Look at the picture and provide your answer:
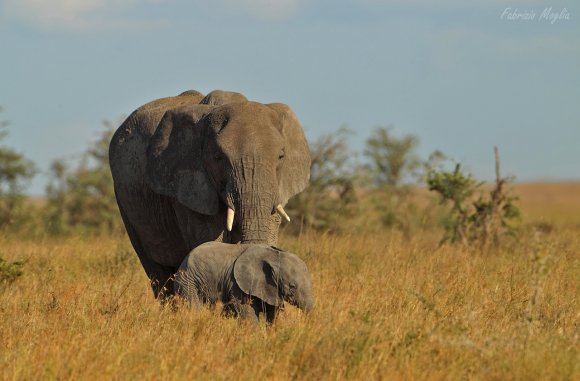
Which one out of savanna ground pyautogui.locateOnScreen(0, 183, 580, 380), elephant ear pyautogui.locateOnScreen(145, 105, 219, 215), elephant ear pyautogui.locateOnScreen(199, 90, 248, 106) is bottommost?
savanna ground pyautogui.locateOnScreen(0, 183, 580, 380)

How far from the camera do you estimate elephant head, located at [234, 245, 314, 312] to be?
8336 mm

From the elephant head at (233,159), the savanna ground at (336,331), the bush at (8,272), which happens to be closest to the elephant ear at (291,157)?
the elephant head at (233,159)

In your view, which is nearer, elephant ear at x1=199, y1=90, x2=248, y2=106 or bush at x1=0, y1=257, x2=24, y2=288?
elephant ear at x1=199, y1=90, x2=248, y2=106

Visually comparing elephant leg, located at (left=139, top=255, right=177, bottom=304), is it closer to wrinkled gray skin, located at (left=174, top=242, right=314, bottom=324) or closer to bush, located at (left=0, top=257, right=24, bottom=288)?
bush, located at (left=0, top=257, right=24, bottom=288)

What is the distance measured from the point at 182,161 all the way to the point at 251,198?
1048mm

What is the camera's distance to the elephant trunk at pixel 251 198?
8.91 meters

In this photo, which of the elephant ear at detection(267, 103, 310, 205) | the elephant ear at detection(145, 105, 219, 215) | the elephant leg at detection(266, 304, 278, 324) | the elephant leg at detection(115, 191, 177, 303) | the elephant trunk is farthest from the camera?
the elephant leg at detection(115, 191, 177, 303)

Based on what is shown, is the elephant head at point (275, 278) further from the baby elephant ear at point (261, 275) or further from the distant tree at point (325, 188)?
the distant tree at point (325, 188)

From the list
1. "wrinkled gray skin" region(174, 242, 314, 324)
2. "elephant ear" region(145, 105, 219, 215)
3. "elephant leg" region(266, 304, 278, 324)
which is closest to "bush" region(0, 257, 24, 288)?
"elephant ear" region(145, 105, 219, 215)

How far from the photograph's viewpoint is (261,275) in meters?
8.38

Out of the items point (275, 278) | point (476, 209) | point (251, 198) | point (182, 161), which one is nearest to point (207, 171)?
point (182, 161)

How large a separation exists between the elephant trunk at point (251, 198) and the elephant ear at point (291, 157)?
408mm

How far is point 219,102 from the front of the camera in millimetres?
9930

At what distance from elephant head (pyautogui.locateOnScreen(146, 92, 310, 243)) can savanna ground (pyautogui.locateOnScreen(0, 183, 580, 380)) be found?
3.00 feet
